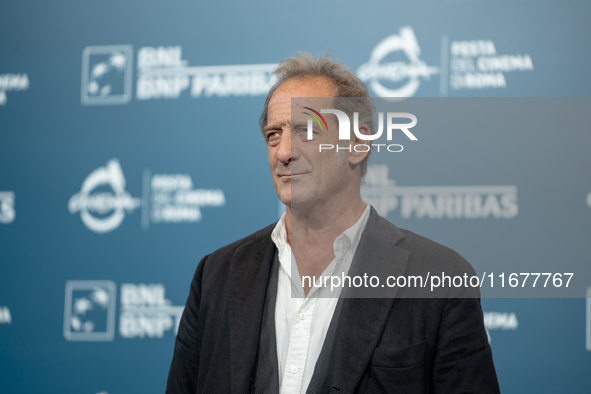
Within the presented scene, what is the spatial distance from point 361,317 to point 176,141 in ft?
4.72

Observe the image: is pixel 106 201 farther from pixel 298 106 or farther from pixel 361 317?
pixel 361 317

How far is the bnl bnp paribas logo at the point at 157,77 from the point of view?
2.31 m

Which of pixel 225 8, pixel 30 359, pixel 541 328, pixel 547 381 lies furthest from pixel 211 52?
pixel 547 381

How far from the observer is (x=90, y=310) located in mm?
2346

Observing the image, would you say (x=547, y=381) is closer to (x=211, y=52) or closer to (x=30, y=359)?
(x=211, y=52)

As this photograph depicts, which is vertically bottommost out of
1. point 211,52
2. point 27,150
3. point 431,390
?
point 431,390

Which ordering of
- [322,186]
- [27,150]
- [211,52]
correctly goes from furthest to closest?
[27,150], [211,52], [322,186]

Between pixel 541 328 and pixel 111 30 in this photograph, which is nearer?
pixel 541 328

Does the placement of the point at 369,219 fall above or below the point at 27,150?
below

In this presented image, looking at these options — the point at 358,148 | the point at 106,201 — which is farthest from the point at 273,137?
the point at 106,201

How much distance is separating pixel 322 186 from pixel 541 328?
3.83ft

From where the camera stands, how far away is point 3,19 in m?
2.58

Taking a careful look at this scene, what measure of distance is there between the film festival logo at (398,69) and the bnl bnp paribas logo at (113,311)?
1.32m

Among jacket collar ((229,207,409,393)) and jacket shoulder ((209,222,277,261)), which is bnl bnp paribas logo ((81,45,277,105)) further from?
jacket collar ((229,207,409,393))
